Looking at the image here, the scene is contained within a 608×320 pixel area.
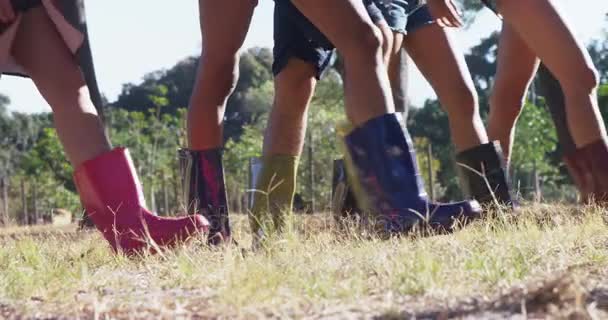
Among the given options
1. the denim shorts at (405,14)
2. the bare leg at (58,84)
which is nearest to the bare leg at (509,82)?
the denim shorts at (405,14)

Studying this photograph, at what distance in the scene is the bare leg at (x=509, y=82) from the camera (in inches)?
150

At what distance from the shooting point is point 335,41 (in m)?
2.88

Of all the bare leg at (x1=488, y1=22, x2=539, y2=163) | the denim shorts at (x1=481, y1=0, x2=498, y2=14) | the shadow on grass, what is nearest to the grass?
the shadow on grass

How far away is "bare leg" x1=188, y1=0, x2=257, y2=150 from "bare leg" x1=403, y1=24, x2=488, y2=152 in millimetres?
721

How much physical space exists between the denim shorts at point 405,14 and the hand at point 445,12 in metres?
0.29

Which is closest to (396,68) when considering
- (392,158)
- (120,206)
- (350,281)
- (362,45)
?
(362,45)

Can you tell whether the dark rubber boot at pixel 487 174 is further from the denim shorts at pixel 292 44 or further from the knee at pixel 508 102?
the denim shorts at pixel 292 44

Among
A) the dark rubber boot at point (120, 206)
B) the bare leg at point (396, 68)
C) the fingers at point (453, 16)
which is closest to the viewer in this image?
the dark rubber boot at point (120, 206)

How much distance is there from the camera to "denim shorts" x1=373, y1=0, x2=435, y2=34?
11.7 feet

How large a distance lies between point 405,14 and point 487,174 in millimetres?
683

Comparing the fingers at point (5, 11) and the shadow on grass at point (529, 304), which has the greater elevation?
the fingers at point (5, 11)

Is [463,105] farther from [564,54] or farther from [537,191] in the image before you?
[537,191]

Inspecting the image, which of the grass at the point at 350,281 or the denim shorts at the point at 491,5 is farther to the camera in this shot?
the denim shorts at the point at 491,5

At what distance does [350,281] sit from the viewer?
6.22 feet
